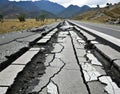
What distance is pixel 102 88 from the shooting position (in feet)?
13.8

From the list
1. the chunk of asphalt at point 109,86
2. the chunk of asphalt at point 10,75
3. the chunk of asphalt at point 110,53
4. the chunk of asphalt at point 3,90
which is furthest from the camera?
the chunk of asphalt at point 110,53

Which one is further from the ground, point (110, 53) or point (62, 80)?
point (62, 80)

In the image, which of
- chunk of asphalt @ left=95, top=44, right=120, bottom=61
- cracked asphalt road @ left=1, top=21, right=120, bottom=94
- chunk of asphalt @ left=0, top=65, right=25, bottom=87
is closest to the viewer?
cracked asphalt road @ left=1, top=21, right=120, bottom=94

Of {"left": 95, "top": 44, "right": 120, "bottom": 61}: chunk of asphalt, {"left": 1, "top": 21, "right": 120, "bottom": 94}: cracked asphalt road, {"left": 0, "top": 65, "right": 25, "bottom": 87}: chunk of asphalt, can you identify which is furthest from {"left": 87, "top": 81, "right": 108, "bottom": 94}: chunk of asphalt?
{"left": 95, "top": 44, "right": 120, "bottom": 61}: chunk of asphalt

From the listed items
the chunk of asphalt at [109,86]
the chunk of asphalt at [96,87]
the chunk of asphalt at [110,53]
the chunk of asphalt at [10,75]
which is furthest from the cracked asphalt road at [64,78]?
the chunk of asphalt at [110,53]

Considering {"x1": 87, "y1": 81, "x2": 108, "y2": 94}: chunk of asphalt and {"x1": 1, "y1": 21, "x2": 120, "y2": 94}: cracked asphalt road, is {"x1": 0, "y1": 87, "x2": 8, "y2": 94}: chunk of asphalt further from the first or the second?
{"x1": 87, "y1": 81, "x2": 108, "y2": 94}: chunk of asphalt

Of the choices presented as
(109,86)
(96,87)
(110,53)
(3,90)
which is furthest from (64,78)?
(110,53)

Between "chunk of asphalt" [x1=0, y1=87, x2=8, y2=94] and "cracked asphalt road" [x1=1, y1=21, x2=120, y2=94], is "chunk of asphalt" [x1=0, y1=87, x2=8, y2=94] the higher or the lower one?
the higher one

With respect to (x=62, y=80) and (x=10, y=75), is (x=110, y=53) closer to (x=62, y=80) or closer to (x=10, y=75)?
(x=62, y=80)

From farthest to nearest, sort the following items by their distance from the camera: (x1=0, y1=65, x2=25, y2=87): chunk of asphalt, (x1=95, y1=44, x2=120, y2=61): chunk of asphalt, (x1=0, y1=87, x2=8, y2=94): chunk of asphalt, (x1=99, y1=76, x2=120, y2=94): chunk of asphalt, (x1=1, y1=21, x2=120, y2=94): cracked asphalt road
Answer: (x1=95, y1=44, x2=120, y2=61): chunk of asphalt
(x1=0, y1=65, x2=25, y2=87): chunk of asphalt
(x1=1, y1=21, x2=120, y2=94): cracked asphalt road
(x1=99, y1=76, x2=120, y2=94): chunk of asphalt
(x1=0, y1=87, x2=8, y2=94): chunk of asphalt

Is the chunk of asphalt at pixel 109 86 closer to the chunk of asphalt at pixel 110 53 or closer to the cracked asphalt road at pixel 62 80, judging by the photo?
the cracked asphalt road at pixel 62 80

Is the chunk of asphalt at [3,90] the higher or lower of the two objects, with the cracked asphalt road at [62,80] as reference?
higher

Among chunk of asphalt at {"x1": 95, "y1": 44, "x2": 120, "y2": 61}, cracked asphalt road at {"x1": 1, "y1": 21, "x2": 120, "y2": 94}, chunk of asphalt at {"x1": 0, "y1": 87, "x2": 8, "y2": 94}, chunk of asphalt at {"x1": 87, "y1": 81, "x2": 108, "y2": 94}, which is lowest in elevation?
chunk of asphalt at {"x1": 95, "y1": 44, "x2": 120, "y2": 61}

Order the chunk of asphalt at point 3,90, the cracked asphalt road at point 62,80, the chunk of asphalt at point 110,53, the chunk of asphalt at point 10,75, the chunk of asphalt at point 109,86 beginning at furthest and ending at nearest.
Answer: the chunk of asphalt at point 110,53 < the chunk of asphalt at point 10,75 < the cracked asphalt road at point 62,80 < the chunk of asphalt at point 109,86 < the chunk of asphalt at point 3,90
